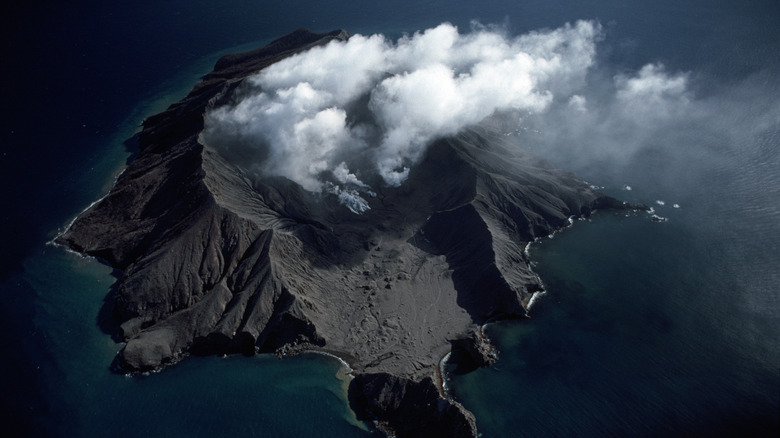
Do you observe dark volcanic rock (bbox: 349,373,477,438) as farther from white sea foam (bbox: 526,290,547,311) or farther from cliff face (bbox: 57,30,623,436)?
white sea foam (bbox: 526,290,547,311)

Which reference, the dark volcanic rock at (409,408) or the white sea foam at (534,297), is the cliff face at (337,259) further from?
the white sea foam at (534,297)

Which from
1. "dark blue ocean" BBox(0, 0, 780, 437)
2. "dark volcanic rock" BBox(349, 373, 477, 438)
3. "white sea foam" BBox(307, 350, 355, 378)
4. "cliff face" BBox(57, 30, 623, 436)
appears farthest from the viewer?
"cliff face" BBox(57, 30, 623, 436)

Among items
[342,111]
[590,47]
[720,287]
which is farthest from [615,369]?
[590,47]

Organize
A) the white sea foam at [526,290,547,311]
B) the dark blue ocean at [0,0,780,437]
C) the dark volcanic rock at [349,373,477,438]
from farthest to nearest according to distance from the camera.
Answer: the white sea foam at [526,290,547,311] → the dark blue ocean at [0,0,780,437] → the dark volcanic rock at [349,373,477,438]

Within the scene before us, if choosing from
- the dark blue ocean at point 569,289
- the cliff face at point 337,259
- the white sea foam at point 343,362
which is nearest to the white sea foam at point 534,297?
the cliff face at point 337,259

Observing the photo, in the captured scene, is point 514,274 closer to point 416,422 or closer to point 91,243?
point 416,422

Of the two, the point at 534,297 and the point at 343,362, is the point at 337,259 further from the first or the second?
the point at 534,297

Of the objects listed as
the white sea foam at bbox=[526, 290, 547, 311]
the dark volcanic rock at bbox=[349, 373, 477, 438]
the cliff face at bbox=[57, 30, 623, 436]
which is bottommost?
the white sea foam at bbox=[526, 290, 547, 311]

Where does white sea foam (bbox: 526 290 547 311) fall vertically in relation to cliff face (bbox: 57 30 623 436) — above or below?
below

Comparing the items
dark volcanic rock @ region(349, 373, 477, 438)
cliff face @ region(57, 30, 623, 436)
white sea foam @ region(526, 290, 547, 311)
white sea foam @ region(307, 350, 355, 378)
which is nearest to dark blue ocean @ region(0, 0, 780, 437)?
white sea foam @ region(307, 350, 355, 378)
